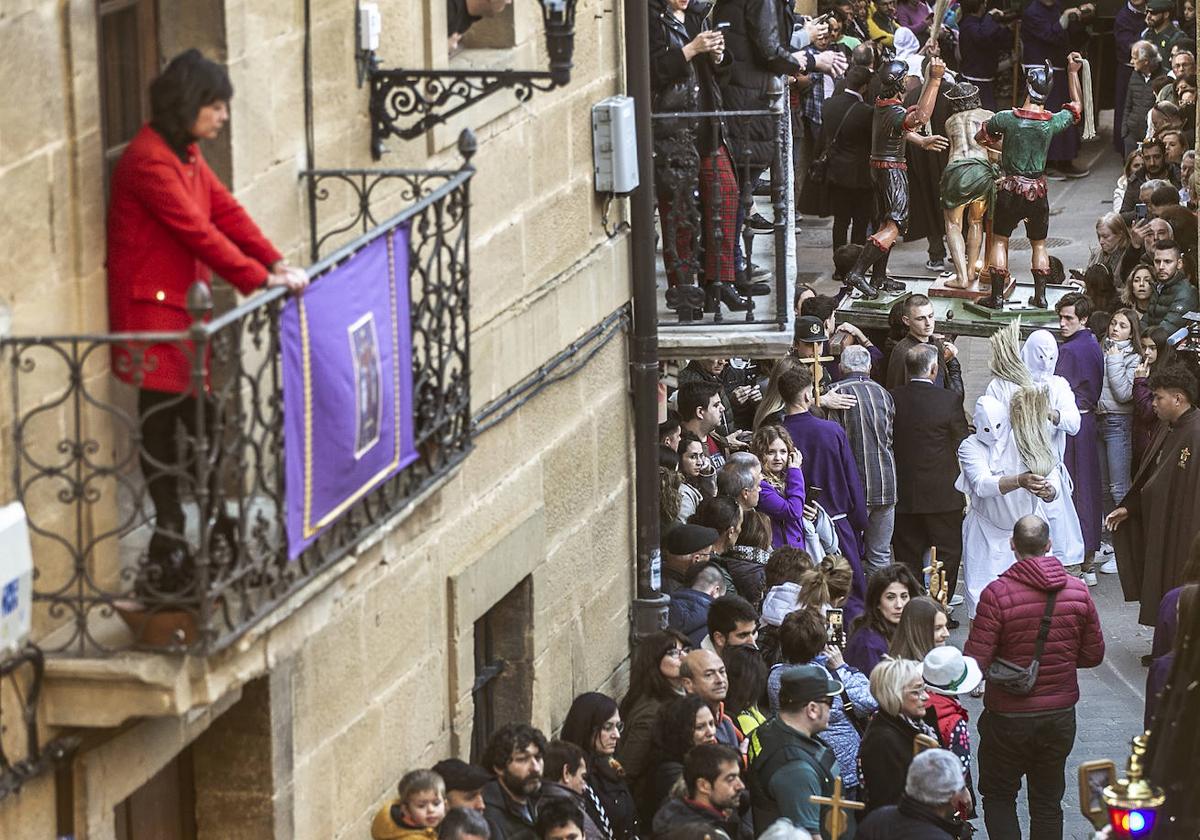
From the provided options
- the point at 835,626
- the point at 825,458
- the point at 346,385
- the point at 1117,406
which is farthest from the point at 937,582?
the point at 346,385

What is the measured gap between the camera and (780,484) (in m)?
13.8

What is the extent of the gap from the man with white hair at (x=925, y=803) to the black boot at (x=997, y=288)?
10.8m

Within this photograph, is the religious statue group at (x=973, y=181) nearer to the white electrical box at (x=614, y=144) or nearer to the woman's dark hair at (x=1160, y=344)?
the woman's dark hair at (x=1160, y=344)

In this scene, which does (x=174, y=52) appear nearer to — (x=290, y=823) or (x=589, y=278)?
(x=290, y=823)

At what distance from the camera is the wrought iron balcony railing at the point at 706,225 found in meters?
12.8

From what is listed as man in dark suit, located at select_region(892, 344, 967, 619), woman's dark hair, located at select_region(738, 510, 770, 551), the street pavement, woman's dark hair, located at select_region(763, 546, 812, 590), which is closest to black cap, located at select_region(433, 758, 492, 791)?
woman's dark hair, located at select_region(763, 546, 812, 590)

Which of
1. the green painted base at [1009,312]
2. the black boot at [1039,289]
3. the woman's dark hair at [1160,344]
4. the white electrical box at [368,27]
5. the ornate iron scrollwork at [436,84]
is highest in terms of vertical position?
the white electrical box at [368,27]

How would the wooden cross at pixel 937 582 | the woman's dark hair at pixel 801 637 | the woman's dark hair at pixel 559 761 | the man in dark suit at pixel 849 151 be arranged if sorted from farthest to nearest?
the man in dark suit at pixel 849 151 < the wooden cross at pixel 937 582 < the woman's dark hair at pixel 801 637 < the woman's dark hair at pixel 559 761

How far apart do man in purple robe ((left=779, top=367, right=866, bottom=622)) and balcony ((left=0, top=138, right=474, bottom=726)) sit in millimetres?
7304

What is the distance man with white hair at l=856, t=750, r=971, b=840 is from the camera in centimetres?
962

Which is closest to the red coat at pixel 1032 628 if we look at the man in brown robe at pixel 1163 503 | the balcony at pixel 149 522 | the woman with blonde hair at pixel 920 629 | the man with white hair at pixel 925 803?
the woman with blonde hair at pixel 920 629

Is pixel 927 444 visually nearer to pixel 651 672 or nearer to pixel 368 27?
pixel 651 672

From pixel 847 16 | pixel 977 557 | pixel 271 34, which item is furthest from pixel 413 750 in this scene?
pixel 847 16

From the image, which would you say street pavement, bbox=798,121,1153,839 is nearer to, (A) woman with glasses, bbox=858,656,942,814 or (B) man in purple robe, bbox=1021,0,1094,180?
(A) woman with glasses, bbox=858,656,942,814
